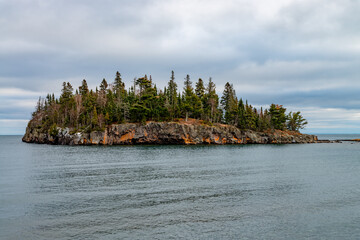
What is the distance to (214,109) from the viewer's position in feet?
437

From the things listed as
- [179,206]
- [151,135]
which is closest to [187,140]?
[151,135]

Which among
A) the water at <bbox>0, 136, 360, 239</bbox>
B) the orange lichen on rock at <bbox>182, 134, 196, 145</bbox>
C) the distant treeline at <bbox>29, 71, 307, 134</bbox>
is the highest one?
the distant treeline at <bbox>29, 71, 307, 134</bbox>

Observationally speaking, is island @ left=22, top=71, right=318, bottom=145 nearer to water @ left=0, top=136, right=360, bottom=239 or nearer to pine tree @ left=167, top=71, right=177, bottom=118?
pine tree @ left=167, top=71, right=177, bottom=118

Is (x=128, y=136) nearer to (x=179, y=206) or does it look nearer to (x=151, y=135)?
(x=151, y=135)

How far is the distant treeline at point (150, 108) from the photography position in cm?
11825

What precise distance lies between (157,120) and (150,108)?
6.83 m

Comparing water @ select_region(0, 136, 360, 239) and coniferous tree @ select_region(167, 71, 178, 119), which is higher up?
coniferous tree @ select_region(167, 71, 178, 119)

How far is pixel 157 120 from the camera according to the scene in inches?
4663

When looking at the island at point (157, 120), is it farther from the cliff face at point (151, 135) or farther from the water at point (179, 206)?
the water at point (179, 206)

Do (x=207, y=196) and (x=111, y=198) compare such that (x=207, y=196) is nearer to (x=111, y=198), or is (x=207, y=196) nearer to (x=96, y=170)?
(x=111, y=198)

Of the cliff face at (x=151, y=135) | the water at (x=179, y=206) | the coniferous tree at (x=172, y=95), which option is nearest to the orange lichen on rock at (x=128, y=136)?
the cliff face at (x=151, y=135)

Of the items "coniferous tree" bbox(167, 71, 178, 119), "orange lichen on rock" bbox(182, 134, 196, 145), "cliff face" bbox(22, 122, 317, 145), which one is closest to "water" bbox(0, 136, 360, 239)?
"cliff face" bbox(22, 122, 317, 145)

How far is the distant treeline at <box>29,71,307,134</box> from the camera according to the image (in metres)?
118

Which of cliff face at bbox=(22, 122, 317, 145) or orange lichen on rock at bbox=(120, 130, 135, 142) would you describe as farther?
orange lichen on rock at bbox=(120, 130, 135, 142)
